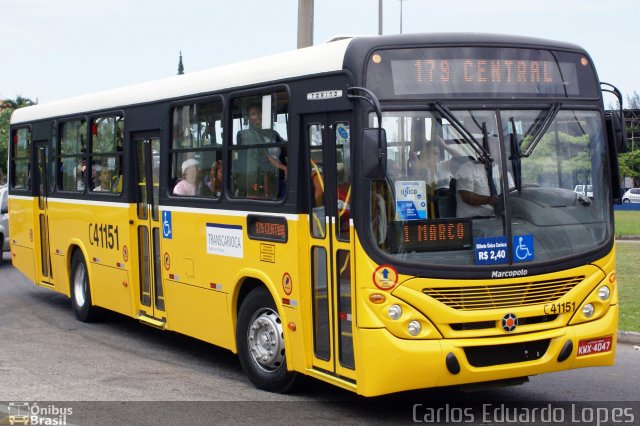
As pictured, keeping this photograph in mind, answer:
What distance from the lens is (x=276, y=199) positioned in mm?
8984

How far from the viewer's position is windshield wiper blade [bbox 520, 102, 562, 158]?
7.97m

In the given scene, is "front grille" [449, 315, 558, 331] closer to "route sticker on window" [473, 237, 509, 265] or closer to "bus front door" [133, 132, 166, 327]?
"route sticker on window" [473, 237, 509, 265]

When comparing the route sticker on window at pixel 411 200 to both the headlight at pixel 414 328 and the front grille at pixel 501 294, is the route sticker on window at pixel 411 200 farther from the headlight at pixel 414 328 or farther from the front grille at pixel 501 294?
the headlight at pixel 414 328

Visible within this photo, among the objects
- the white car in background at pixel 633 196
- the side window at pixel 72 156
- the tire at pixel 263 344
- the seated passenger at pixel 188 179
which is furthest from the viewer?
the white car in background at pixel 633 196

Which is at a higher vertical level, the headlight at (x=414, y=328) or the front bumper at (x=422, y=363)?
the headlight at (x=414, y=328)

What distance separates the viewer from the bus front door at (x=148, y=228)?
38.1 ft

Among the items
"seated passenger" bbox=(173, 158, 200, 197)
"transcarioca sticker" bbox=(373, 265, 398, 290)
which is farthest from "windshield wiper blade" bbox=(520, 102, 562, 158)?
"seated passenger" bbox=(173, 158, 200, 197)

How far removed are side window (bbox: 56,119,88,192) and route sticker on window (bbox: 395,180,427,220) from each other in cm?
713

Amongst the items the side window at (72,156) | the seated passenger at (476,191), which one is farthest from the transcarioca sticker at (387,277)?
the side window at (72,156)

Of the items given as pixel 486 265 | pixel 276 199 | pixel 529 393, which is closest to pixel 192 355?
pixel 276 199

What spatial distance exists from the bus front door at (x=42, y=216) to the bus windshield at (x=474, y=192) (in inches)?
349

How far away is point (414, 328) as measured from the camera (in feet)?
24.8

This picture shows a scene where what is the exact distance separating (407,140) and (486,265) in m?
1.09

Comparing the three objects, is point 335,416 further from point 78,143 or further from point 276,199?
point 78,143
